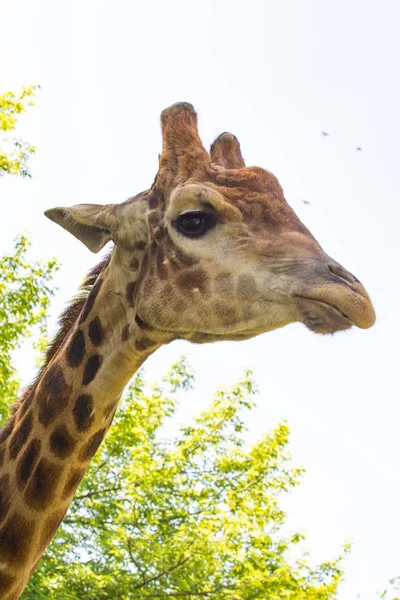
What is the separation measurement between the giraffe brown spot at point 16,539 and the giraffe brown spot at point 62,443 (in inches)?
11.6

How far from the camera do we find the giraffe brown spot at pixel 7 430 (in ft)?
11.9

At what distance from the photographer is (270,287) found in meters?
3.09

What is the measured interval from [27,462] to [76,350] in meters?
0.52

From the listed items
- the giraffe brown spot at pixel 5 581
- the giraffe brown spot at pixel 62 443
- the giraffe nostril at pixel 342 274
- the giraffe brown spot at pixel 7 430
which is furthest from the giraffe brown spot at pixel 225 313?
the giraffe brown spot at pixel 5 581

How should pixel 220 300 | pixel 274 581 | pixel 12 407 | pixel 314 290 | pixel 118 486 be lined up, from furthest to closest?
1. pixel 118 486
2. pixel 274 581
3. pixel 12 407
4. pixel 220 300
5. pixel 314 290

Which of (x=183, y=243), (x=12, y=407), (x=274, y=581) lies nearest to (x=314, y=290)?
(x=183, y=243)

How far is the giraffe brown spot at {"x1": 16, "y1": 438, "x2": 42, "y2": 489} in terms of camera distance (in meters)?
3.28

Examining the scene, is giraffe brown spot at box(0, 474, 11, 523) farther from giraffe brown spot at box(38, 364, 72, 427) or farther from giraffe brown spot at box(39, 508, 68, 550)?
giraffe brown spot at box(38, 364, 72, 427)

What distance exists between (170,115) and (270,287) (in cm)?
125

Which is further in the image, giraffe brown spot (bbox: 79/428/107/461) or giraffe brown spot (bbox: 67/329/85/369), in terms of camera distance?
giraffe brown spot (bbox: 67/329/85/369)

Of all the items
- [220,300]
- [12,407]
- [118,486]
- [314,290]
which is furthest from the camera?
[118,486]

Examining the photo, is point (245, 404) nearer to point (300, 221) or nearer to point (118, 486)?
point (118, 486)

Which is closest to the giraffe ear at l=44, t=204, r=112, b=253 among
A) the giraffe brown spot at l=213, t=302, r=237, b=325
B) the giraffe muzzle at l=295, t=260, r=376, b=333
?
the giraffe brown spot at l=213, t=302, r=237, b=325

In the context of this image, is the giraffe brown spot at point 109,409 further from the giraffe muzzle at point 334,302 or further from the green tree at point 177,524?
the green tree at point 177,524
